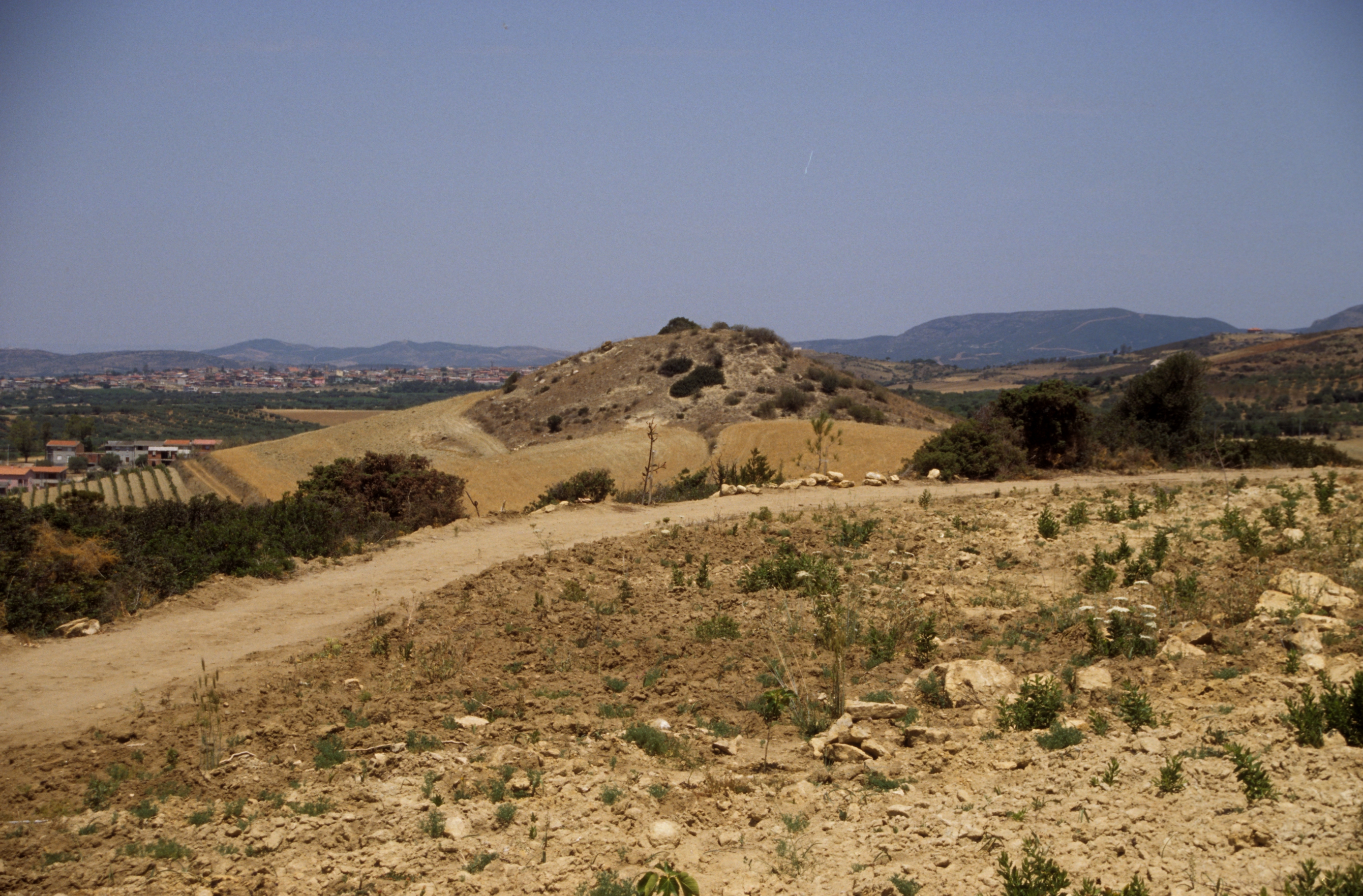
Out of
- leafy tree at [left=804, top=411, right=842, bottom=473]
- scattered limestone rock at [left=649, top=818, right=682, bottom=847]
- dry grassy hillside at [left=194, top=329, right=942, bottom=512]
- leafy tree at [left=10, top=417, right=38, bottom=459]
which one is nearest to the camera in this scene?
scattered limestone rock at [left=649, top=818, right=682, bottom=847]

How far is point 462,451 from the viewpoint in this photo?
40.4 m

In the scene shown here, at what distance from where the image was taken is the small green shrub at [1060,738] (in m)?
5.52

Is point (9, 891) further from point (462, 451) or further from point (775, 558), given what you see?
point (462, 451)

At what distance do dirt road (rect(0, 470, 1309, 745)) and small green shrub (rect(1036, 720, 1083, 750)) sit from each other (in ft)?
21.0

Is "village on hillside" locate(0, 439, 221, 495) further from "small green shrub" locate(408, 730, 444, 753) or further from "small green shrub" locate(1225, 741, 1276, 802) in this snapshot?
"small green shrub" locate(1225, 741, 1276, 802)

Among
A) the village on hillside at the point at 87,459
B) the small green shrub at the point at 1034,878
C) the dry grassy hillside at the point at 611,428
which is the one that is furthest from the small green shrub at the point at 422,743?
the village on hillside at the point at 87,459

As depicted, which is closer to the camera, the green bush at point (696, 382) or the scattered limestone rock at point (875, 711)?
the scattered limestone rock at point (875, 711)

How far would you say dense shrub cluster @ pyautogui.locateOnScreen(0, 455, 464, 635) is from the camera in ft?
30.9

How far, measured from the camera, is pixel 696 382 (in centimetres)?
4206

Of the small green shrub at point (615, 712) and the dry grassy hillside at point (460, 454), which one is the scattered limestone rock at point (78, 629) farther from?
the dry grassy hillside at point (460, 454)

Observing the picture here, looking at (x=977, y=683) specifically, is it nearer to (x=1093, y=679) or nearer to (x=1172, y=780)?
(x=1093, y=679)

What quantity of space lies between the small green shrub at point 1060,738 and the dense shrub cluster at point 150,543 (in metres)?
9.43

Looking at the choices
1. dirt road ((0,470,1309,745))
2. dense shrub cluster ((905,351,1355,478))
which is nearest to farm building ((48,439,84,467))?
dirt road ((0,470,1309,745))

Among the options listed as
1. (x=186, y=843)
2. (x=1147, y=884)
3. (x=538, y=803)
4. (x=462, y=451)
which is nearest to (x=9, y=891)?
(x=186, y=843)
